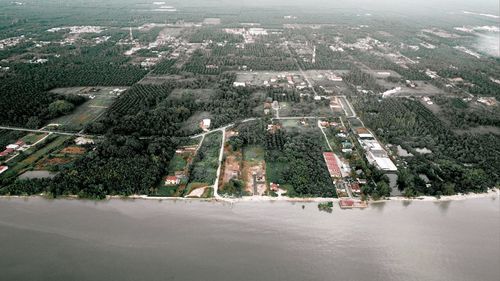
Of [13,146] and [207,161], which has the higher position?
[13,146]

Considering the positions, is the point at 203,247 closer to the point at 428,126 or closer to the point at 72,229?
the point at 72,229

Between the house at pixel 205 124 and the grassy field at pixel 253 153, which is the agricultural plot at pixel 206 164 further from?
the grassy field at pixel 253 153

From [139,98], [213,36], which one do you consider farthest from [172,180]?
[213,36]

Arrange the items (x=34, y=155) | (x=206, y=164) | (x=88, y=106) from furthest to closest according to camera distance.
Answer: (x=88, y=106) < (x=34, y=155) < (x=206, y=164)

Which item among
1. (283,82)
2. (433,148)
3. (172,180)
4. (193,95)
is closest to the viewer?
(172,180)

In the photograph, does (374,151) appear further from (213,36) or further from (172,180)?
(213,36)

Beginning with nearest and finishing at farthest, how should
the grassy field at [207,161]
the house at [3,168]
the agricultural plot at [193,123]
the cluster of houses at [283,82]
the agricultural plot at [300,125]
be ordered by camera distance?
1. the grassy field at [207,161]
2. the house at [3,168]
3. the agricultural plot at [193,123]
4. the agricultural plot at [300,125]
5. the cluster of houses at [283,82]

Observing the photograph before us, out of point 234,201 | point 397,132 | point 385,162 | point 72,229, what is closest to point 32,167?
point 72,229

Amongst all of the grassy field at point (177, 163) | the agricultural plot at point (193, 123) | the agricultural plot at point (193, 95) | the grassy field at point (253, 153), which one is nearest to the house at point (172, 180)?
the grassy field at point (177, 163)

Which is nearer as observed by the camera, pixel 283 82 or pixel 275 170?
pixel 275 170
